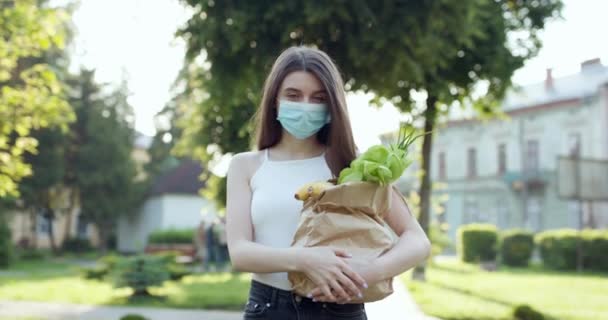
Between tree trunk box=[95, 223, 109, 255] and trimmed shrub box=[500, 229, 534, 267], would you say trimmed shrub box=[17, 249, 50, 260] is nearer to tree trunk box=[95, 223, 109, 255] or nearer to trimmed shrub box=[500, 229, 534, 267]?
tree trunk box=[95, 223, 109, 255]

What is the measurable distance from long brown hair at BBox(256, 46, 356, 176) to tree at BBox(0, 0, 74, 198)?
7.15 m

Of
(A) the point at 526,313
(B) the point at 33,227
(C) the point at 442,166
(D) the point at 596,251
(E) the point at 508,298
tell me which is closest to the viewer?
(A) the point at 526,313

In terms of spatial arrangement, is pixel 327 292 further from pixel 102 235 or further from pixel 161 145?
pixel 161 145

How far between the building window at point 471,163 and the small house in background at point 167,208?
21970 mm

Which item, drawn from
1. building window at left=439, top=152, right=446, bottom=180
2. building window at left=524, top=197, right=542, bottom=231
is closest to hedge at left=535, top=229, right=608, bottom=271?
building window at left=524, top=197, right=542, bottom=231

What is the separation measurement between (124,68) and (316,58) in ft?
147

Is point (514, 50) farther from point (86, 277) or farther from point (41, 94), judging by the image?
point (86, 277)

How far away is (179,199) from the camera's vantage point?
4794cm

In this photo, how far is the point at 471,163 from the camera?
56.9 metres

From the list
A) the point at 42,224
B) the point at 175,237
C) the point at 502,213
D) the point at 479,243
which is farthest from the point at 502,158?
the point at 42,224

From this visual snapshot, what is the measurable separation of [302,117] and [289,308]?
2.31ft

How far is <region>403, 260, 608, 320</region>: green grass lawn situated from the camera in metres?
11.6

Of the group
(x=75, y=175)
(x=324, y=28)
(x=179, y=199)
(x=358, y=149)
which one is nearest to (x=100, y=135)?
(x=75, y=175)

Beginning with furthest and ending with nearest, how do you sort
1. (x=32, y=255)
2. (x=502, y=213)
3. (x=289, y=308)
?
(x=502, y=213) < (x=32, y=255) < (x=289, y=308)
